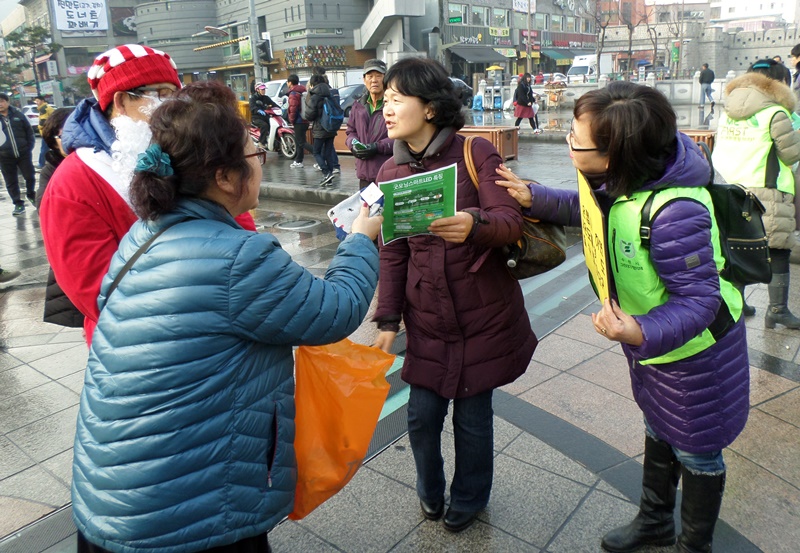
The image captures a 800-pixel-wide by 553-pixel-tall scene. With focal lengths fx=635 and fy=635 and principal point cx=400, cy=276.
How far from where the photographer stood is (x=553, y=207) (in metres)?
2.30

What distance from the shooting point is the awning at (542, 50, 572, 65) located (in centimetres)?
5881

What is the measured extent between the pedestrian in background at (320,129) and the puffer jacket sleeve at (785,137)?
24.1 ft

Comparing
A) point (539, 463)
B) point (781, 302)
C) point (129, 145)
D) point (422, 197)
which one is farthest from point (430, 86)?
point (781, 302)

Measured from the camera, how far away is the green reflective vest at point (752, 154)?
403cm

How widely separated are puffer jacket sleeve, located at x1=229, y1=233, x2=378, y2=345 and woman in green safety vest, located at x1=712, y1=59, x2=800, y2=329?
347cm

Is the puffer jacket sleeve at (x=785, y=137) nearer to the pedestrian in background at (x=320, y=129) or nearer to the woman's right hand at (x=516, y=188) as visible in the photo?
the woman's right hand at (x=516, y=188)

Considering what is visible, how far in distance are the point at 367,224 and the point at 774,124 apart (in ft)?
10.8

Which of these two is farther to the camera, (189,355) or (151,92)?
(151,92)

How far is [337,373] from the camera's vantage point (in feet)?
6.11

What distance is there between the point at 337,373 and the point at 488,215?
2.40ft

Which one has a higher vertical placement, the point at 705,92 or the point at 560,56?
the point at 560,56

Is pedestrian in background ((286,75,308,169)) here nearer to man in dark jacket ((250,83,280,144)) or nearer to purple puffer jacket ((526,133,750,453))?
man in dark jacket ((250,83,280,144))

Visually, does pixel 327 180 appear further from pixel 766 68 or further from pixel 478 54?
pixel 478 54

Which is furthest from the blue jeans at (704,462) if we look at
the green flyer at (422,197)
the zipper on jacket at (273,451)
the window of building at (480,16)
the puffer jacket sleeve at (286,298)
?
the window of building at (480,16)
